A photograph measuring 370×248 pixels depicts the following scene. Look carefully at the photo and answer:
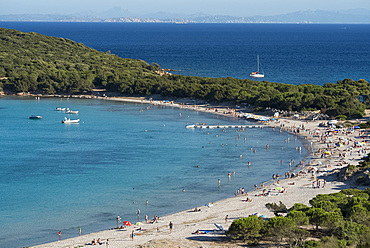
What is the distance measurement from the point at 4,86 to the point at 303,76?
2775 inches

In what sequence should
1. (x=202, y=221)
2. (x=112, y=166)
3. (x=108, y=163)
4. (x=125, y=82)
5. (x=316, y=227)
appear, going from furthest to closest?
(x=125, y=82), (x=108, y=163), (x=112, y=166), (x=202, y=221), (x=316, y=227)

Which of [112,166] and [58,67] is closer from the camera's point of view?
[112,166]

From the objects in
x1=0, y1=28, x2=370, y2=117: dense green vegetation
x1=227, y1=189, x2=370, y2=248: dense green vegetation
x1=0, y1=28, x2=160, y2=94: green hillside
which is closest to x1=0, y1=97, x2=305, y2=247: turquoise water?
x1=0, y1=28, x2=370, y2=117: dense green vegetation

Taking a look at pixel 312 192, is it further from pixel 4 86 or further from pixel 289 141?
Result: pixel 4 86

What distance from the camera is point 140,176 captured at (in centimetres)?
4991

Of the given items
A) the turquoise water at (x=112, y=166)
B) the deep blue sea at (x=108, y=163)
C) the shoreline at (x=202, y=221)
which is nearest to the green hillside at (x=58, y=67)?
the deep blue sea at (x=108, y=163)

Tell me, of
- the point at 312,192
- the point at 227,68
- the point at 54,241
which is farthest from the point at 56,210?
the point at 227,68

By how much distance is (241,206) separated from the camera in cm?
4081

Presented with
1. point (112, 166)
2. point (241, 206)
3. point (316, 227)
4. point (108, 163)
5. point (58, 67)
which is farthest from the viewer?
point (58, 67)

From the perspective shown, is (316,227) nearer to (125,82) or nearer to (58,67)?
(125,82)

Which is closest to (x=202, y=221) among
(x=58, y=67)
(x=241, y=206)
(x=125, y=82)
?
(x=241, y=206)

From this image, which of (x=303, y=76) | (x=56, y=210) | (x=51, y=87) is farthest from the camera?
(x=303, y=76)

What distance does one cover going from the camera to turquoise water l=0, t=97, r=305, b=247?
1558 inches

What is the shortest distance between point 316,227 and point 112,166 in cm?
2611
